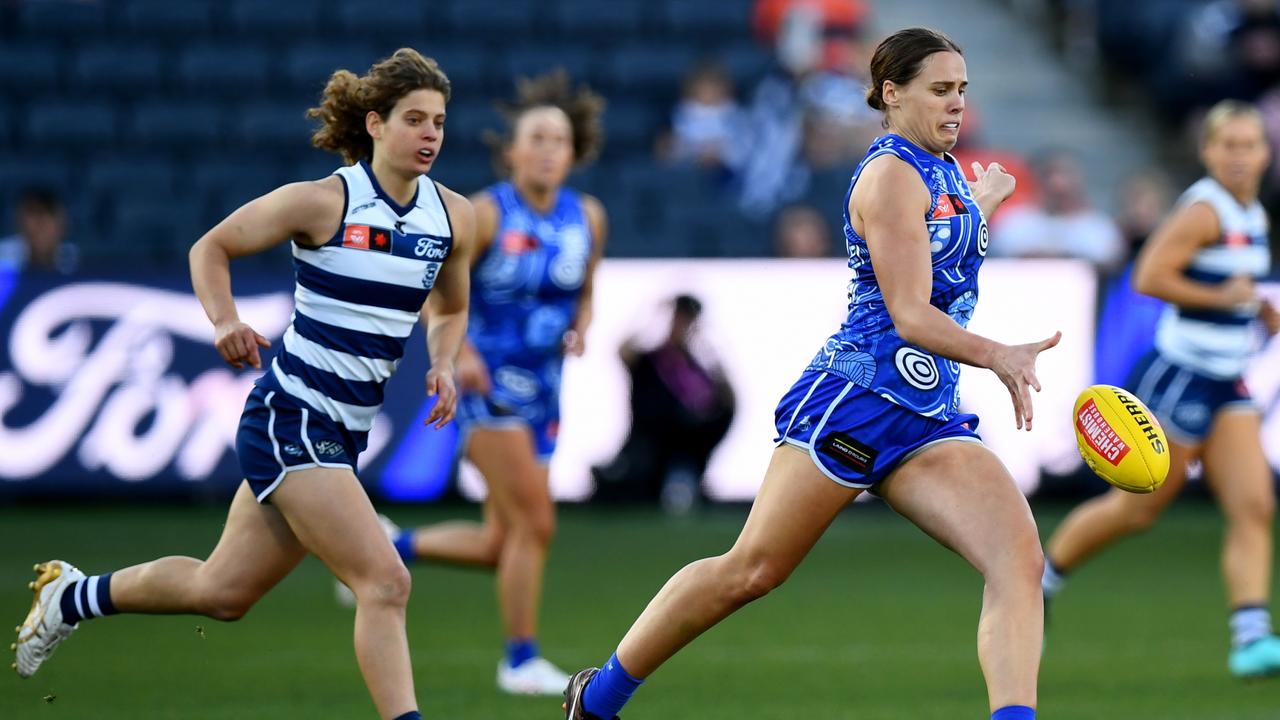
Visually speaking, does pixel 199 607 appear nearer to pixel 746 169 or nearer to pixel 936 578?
pixel 936 578

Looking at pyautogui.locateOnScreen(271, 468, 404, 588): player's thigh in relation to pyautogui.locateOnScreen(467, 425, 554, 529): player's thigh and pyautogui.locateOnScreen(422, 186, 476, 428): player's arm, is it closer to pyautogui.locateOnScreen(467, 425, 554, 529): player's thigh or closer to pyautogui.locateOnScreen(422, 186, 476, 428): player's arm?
pyautogui.locateOnScreen(422, 186, 476, 428): player's arm

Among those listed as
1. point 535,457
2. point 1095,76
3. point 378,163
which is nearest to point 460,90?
point 1095,76

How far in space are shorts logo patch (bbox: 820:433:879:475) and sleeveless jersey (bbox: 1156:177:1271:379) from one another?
345cm

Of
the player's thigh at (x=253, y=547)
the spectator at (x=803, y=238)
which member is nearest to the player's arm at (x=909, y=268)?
the player's thigh at (x=253, y=547)

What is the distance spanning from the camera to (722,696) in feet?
23.7

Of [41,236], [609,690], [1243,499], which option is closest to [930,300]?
[609,690]

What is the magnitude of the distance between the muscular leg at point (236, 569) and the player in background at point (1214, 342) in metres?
4.04

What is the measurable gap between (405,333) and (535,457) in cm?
213

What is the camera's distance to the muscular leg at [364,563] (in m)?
5.37

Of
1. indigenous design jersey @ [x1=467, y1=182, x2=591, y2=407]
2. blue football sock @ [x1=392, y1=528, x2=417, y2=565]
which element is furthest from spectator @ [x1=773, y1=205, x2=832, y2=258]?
blue football sock @ [x1=392, y1=528, x2=417, y2=565]

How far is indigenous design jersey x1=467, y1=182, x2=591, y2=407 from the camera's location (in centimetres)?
796

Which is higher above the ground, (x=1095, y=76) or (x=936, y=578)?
(x=1095, y=76)

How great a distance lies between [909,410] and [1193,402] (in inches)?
132

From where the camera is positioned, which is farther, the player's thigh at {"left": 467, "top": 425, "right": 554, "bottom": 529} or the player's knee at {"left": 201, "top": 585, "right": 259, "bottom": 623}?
the player's thigh at {"left": 467, "top": 425, "right": 554, "bottom": 529}
